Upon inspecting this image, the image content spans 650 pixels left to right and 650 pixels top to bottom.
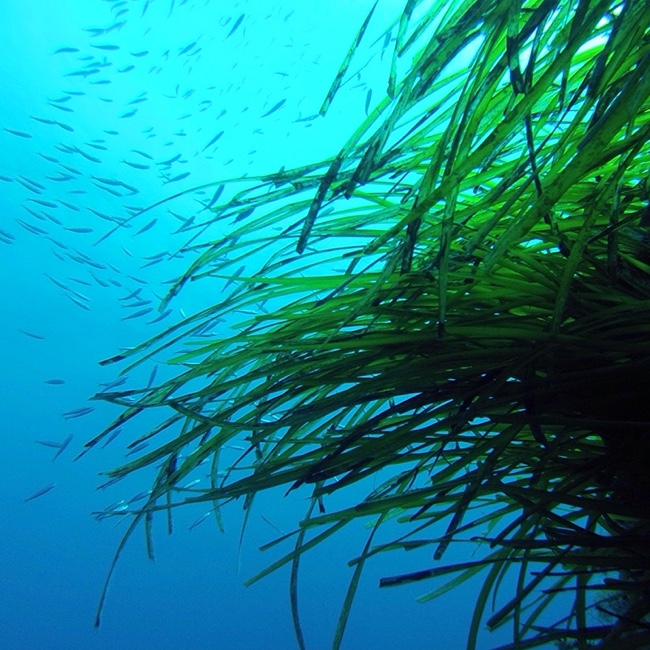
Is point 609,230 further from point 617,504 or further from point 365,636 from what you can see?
point 365,636

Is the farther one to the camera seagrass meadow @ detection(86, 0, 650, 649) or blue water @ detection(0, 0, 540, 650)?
blue water @ detection(0, 0, 540, 650)

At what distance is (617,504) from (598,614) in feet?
2.91

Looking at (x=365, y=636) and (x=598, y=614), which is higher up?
(x=598, y=614)

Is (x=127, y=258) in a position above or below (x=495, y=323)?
above

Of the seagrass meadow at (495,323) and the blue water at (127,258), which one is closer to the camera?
the seagrass meadow at (495,323)

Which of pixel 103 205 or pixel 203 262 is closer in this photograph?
pixel 203 262

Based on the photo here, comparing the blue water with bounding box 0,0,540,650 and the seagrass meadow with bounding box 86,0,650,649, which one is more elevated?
the blue water with bounding box 0,0,540,650

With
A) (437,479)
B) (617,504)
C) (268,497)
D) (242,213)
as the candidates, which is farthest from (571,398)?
(268,497)

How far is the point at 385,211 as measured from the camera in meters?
0.91

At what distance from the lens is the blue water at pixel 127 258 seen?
18.0 m

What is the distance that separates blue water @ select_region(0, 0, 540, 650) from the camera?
59.0 feet

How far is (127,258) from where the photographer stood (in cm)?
2792

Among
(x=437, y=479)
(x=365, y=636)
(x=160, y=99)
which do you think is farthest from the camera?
(x=365, y=636)

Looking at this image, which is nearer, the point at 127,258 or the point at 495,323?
the point at 495,323
